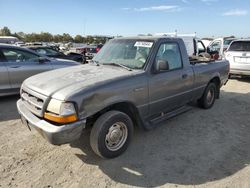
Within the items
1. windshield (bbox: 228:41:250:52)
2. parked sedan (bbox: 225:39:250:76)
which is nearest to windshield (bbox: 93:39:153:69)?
parked sedan (bbox: 225:39:250:76)

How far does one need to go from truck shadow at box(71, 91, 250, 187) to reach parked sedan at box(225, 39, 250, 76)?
4561mm

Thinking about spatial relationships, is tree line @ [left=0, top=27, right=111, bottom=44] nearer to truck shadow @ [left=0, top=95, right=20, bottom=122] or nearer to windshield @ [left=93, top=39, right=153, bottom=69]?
truck shadow @ [left=0, top=95, right=20, bottom=122]

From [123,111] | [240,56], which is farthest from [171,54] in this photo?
[240,56]

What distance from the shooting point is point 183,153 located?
161 inches

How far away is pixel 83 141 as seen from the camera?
14.4 ft

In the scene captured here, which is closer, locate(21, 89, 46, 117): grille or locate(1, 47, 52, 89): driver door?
locate(21, 89, 46, 117): grille

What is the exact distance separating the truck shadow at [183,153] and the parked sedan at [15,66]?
11.4 ft

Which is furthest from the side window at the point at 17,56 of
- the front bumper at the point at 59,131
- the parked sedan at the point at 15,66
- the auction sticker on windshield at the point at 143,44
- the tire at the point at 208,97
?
the tire at the point at 208,97

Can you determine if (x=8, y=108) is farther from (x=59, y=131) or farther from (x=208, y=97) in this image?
(x=208, y=97)

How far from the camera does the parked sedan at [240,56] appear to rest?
9.62 m

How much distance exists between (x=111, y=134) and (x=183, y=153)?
1250 mm

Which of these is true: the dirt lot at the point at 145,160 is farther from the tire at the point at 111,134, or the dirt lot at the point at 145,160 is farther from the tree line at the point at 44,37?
the tree line at the point at 44,37

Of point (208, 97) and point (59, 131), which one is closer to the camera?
point (59, 131)

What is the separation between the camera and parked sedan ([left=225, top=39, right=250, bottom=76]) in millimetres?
9625
